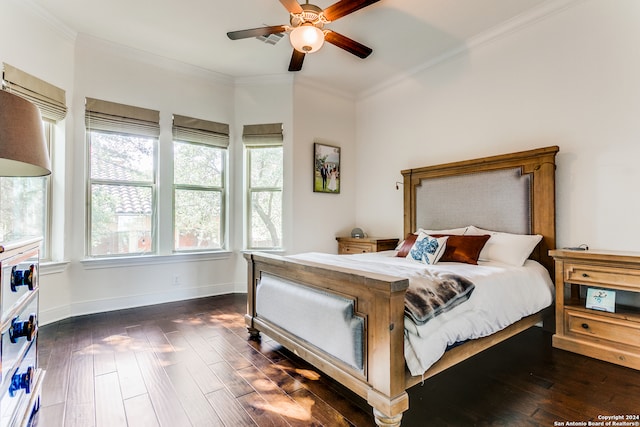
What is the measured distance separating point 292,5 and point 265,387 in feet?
8.35

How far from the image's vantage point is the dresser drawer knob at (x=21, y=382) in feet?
4.08

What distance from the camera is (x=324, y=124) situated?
472 cm

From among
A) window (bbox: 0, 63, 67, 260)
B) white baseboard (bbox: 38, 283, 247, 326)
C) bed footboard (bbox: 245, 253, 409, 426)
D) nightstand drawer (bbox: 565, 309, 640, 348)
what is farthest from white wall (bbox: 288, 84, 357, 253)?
nightstand drawer (bbox: 565, 309, 640, 348)

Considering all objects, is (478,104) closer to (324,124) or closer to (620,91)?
(620,91)

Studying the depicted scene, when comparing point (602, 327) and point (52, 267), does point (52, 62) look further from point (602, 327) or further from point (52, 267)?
point (602, 327)

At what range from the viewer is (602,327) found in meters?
2.30

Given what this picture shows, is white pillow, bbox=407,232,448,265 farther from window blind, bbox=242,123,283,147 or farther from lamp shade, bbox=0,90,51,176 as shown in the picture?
lamp shade, bbox=0,90,51,176

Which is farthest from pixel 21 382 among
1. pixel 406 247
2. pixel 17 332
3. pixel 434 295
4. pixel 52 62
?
pixel 52 62

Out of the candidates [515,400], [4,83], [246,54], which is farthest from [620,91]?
[4,83]

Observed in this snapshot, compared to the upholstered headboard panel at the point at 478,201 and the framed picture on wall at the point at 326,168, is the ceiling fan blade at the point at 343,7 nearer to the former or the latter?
the upholstered headboard panel at the point at 478,201

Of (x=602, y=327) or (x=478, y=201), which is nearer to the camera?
(x=602, y=327)

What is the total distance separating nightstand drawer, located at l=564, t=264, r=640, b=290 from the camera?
85.5 inches

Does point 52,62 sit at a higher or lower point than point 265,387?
higher

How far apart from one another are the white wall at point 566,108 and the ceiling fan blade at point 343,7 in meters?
1.93
